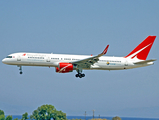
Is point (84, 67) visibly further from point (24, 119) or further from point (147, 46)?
point (24, 119)

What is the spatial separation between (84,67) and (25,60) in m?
13.3

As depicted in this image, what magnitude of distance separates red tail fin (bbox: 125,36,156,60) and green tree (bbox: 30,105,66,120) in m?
88.8

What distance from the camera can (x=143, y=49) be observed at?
7650 centimetres

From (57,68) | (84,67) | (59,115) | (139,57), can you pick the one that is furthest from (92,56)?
(59,115)

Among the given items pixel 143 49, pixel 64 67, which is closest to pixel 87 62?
pixel 64 67

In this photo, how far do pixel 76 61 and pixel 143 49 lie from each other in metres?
18.9

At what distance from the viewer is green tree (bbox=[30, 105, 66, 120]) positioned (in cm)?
15600

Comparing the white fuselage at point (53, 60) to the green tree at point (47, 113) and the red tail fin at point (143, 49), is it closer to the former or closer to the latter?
the red tail fin at point (143, 49)

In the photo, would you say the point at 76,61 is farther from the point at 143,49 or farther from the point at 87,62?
the point at 143,49

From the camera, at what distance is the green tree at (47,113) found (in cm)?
15600

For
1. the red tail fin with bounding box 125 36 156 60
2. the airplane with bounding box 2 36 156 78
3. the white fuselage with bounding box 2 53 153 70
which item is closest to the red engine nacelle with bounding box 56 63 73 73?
the airplane with bounding box 2 36 156 78

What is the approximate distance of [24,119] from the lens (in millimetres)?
156125

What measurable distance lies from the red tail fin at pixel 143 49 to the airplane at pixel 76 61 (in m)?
0.26

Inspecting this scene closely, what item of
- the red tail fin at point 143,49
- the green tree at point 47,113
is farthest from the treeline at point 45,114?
the red tail fin at point 143,49
